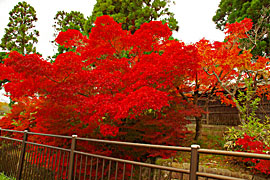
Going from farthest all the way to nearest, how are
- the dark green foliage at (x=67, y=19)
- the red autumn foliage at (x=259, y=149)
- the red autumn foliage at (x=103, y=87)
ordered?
the dark green foliage at (x=67, y=19) → the red autumn foliage at (x=259, y=149) → the red autumn foliage at (x=103, y=87)

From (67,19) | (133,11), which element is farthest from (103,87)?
(67,19)

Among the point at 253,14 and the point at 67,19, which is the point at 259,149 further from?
the point at 67,19

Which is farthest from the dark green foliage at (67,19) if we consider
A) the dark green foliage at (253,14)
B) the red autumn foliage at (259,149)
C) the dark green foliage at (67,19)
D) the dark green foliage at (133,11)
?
the red autumn foliage at (259,149)

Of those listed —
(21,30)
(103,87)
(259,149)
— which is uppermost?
(21,30)

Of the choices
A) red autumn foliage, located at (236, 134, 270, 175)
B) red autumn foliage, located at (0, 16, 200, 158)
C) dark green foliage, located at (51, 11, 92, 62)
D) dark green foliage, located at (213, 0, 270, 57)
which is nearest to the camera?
red autumn foliage, located at (0, 16, 200, 158)

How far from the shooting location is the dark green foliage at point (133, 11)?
1341 cm

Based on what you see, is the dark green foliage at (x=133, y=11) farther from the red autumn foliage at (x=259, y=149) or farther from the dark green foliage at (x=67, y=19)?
the red autumn foliage at (x=259, y=149)

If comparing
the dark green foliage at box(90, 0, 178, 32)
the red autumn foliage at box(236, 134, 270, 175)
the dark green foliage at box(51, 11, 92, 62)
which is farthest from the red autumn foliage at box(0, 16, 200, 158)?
the dark green foliage at box(51, 11, 92, 62)

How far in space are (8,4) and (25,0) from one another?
4.67ft

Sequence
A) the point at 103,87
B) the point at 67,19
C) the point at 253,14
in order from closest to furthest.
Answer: the point at 103,87
the point at 253,14
the point at 67,19

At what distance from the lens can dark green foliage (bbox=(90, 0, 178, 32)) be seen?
13.4 m

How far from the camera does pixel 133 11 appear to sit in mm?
13852

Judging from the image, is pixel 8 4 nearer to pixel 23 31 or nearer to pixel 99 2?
pixel 23 31

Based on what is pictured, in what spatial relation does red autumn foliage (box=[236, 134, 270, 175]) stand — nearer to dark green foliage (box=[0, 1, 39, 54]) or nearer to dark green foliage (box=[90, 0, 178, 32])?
dark green foliage (box=[90, 0, 178, 32])
